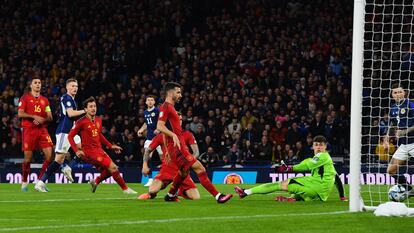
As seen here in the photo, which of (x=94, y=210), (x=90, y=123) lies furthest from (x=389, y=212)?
(x=90, y=123)

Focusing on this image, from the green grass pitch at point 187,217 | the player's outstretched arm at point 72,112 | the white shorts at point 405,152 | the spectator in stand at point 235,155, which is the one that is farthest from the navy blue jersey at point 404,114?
the spectator in stand at point 235,155

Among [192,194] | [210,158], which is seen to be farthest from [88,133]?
[210,158]

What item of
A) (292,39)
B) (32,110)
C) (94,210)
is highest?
(292,39)

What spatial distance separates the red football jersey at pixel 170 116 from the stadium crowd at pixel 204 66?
12111 millimetres

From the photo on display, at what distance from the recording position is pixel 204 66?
31422 millimetres

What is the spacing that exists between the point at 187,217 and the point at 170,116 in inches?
137

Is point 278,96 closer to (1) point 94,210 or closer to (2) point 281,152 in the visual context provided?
(2) point 281,152

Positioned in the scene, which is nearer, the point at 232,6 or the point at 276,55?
the point at 276,55

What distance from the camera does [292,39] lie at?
31.7 metres

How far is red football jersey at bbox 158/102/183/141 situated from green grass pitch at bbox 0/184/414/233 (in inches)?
46.6

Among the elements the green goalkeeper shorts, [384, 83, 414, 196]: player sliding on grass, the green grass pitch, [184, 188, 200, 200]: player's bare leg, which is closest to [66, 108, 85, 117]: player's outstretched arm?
the green grass pitch

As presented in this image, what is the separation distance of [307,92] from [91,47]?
8.57 m

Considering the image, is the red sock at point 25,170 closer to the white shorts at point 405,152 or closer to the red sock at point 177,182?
the red sock at point 177,182

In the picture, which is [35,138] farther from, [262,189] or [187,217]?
[187,217]
